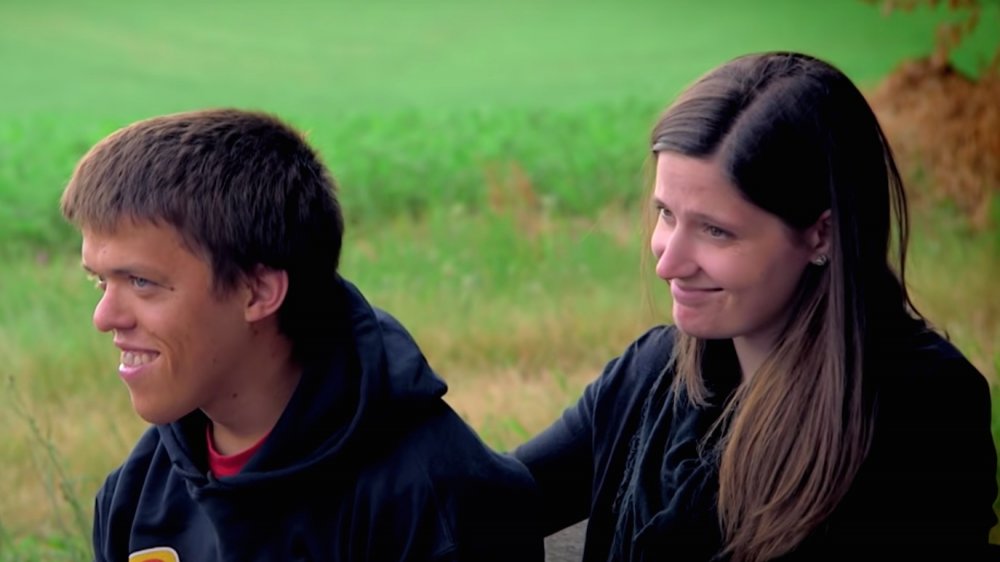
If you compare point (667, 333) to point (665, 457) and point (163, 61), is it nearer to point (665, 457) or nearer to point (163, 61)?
point (665, 457)

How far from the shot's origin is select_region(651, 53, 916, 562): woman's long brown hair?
249cm

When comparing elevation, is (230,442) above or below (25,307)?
above

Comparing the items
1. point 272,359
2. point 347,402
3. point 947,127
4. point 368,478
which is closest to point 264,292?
point 272,359

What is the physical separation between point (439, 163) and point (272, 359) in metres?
7.37

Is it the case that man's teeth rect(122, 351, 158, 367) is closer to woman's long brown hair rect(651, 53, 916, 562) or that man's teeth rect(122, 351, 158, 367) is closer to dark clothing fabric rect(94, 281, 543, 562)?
dark clothing fabric rect(94, 281, 543, 562)

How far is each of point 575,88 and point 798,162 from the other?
1033 cm

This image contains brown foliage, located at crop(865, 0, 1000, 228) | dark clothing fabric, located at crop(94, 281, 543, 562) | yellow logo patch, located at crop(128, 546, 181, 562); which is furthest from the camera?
brown foliage, located at crop(865, 0, 1000, 228)

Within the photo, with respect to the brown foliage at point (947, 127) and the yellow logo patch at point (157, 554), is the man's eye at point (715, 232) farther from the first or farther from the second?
the brown foliage at point (947, 127)

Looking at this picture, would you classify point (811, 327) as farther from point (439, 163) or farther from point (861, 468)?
point (439, 163)

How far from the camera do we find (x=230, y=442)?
8.68 ft

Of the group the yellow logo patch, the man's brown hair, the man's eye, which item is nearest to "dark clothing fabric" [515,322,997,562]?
the man's eye

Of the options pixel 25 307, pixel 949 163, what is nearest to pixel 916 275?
pixel 949 163

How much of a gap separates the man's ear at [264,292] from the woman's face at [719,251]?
59 cm

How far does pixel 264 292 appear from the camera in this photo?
255 cm
